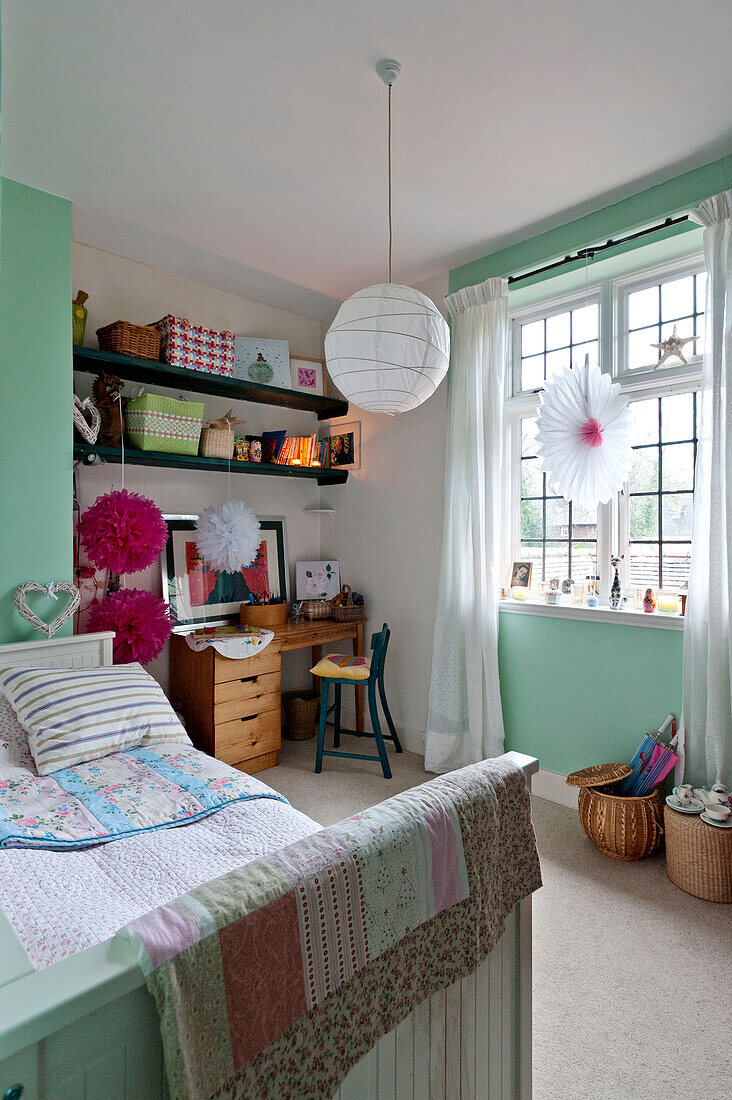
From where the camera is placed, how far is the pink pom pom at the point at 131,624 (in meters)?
2.79

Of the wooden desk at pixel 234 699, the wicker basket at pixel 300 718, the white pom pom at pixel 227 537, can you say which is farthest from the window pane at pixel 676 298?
the wicker basket at pixel 300 718

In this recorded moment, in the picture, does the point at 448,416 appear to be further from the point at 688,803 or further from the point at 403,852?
the point at 403,852

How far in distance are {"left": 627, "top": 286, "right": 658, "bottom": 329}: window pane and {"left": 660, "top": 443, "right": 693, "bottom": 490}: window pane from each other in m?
0.64

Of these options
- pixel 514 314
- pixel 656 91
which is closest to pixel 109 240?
pixel 514 314

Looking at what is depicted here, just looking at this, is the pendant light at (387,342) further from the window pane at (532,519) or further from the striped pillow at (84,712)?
the window pane at (532,519)

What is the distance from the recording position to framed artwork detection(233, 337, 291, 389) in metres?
3.59

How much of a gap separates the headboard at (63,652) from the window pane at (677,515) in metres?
2.64

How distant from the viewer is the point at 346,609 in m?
3.83

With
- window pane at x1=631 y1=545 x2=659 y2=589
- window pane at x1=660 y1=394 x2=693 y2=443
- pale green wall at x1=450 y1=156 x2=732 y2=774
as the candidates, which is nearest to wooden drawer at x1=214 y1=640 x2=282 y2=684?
pale green wall at x1=450 y1=156 x2=732 y2=774

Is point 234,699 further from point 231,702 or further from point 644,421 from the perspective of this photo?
point 644,421

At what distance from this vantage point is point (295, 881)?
32.1 inches

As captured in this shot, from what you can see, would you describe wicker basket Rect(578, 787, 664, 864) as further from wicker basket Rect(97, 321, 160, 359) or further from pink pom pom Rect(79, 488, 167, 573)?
wicker basket Rect(97, 321, 160, 359)

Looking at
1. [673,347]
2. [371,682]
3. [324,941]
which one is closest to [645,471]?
[673,347]

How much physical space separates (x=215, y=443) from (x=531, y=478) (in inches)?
69.6
